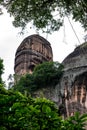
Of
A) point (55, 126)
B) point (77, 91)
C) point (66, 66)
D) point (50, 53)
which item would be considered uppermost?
point (50, 53)

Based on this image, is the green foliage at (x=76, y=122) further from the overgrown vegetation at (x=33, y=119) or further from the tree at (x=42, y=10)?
the tree at (x=42, y=10)

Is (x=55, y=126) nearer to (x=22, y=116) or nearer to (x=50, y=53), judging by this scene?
(x=22, y=116)

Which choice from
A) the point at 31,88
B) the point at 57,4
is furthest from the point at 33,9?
the point at 31,88

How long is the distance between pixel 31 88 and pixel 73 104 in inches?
169

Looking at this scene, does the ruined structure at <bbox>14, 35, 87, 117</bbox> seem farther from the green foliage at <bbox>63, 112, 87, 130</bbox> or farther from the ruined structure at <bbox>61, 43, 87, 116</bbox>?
the green foliage at <bbox>63, 112, 87, 130</bbox>

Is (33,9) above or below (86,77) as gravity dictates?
Answer: below

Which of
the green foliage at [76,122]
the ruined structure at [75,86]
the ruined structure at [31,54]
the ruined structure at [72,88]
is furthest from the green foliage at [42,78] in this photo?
the green foliage at [76,122]

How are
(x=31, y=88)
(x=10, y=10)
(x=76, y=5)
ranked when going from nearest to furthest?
(x=76, y=5), (x=10, y=10), (x=31, y=88)

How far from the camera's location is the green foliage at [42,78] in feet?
106

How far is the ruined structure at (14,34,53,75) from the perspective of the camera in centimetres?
3916

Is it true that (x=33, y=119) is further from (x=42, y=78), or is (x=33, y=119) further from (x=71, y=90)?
(x=42, y=78)

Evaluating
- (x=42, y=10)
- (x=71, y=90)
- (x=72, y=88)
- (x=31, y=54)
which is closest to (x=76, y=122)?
(x=42, y=10)

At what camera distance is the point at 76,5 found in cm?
746

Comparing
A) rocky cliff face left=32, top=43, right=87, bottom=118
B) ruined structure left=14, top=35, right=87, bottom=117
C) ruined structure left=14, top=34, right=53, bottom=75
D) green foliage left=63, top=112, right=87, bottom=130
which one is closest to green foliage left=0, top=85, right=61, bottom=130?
green foliage left=63, top=112, right=87, bottom=130
